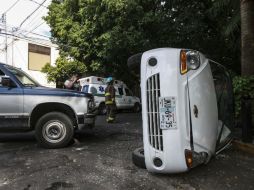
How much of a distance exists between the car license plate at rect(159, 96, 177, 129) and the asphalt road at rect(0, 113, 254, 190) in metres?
0.85

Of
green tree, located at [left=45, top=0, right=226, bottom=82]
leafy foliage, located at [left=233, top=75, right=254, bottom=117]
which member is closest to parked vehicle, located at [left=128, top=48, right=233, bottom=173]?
leafy foliage, located at [left=233, top=75, right=254, bottom=117]

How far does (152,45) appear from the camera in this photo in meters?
15.3

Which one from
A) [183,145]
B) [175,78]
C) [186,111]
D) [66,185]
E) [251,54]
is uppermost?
[251,54]

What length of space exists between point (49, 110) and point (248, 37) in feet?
16.5

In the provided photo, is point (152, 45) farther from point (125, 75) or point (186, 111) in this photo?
point (186, 111)

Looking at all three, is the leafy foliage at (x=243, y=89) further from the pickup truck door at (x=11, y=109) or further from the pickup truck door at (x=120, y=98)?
the pickup truck door at (x=120, y=98)

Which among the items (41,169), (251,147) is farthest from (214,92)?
(41,169)

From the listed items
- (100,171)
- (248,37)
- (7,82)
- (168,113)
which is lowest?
(100,171)

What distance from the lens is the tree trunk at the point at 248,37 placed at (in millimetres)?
7637

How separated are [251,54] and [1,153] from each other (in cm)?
611

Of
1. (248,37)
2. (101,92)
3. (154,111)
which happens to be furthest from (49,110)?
(101,92)

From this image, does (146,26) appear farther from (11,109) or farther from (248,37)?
(11,109)

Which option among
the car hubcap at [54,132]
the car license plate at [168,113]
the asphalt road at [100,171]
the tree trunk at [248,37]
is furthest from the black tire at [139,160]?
the tree trunk at [248,37]

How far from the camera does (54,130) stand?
705cm
